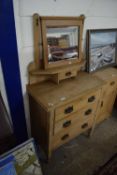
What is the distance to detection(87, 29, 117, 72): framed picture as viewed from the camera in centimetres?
161

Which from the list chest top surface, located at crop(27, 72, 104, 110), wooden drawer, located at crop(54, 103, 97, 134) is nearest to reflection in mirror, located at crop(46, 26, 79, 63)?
chest top surface, located at crop(27, 72, 104, 110)

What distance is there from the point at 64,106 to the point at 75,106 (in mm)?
144

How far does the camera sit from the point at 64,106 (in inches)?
48.7

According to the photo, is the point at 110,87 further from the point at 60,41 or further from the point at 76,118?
the point at 60,41

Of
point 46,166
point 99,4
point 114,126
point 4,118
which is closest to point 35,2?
point 99,4

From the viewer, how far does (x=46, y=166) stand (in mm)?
1516

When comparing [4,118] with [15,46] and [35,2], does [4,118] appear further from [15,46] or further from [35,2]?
[35,2]

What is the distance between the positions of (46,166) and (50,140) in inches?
14.9

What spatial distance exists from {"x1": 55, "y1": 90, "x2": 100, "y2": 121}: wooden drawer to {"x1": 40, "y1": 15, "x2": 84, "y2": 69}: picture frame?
374 mm

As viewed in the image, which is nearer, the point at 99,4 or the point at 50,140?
the point at 50,140

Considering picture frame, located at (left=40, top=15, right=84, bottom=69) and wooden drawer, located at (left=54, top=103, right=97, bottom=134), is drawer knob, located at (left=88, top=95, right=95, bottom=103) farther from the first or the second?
picture frame, located at (left=40, top=15, right=84, bottom=69)

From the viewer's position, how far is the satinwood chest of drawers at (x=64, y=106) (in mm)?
1212

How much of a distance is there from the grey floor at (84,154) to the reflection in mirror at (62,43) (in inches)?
41.0

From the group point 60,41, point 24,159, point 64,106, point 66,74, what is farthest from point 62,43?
point 24,159
